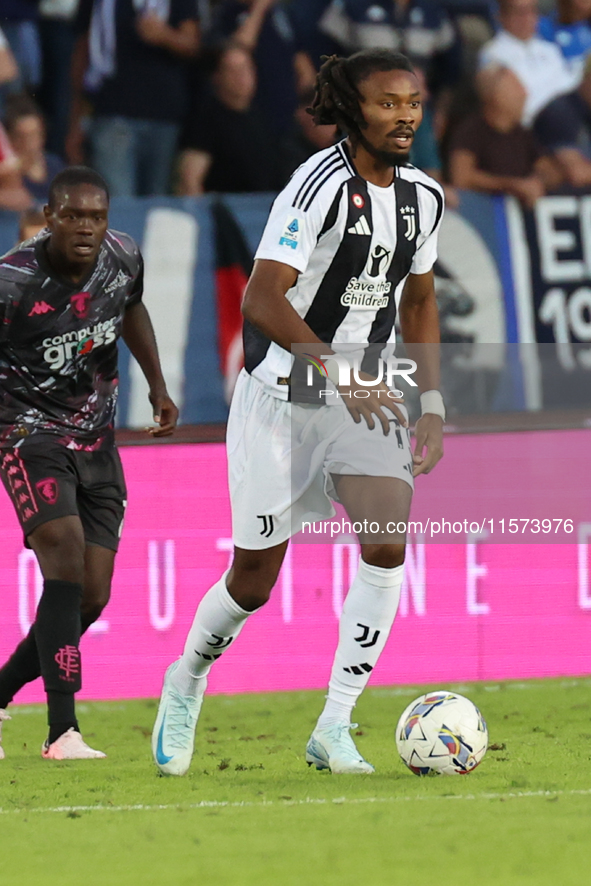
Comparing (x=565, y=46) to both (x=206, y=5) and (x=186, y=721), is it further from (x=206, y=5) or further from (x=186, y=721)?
(x=186, y=721)

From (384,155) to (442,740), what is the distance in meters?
1.87

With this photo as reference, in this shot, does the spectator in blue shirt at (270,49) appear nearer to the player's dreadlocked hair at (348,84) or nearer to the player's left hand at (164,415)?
the player's left hand at (164,415)

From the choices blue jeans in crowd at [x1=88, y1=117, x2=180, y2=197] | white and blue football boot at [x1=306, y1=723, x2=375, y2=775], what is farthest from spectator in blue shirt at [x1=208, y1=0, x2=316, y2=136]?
white and blue football boot at [x1=306, y1=723, x2=375, y2=775]

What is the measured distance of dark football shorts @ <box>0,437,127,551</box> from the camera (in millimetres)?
5449

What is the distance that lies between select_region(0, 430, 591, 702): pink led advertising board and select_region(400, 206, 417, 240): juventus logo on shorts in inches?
111

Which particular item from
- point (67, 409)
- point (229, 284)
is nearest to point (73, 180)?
point (67, 409)

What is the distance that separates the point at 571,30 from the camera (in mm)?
11117

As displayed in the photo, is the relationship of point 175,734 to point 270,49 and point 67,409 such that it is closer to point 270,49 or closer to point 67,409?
point 67,409

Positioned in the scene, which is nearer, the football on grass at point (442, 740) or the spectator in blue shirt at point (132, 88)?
the football on grass at point (442, 740)

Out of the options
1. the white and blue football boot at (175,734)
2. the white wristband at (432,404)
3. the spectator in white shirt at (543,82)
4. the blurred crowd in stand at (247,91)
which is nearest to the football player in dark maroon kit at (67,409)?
the white and blue football boot at (175,734)

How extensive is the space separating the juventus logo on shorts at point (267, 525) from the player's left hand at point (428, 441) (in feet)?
1.65

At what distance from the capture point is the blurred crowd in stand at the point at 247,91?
946cm

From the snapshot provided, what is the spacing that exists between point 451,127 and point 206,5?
197 cm

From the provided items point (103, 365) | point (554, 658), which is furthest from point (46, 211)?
point (554, 658)
